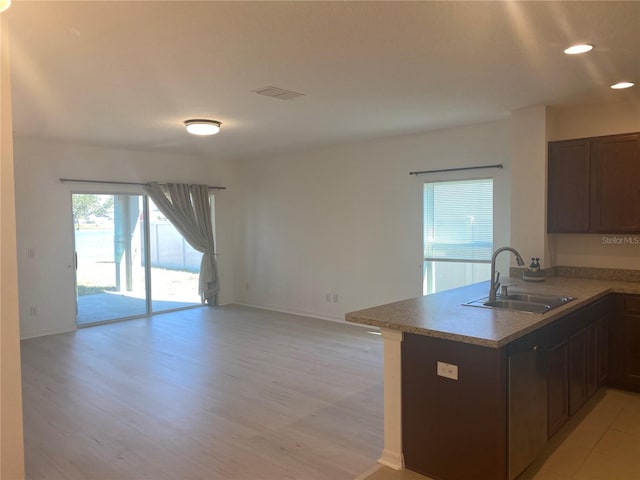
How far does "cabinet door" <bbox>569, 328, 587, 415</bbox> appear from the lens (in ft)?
10.2

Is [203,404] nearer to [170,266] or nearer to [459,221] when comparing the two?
[459,221]

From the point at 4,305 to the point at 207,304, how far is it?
582 cm

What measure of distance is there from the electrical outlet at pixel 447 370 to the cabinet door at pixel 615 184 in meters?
2.39

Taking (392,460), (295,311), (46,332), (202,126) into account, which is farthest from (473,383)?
(46,332)

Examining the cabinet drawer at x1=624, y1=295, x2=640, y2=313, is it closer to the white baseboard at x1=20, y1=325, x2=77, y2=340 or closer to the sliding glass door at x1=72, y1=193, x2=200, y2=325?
the sliding glass door at x1=72, y1=193, x2=200, y2=325

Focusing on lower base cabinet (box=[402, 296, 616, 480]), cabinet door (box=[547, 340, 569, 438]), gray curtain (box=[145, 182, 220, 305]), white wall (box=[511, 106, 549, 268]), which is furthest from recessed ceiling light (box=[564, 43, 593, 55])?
gray curtain (box=[145, 182, 220, 305])

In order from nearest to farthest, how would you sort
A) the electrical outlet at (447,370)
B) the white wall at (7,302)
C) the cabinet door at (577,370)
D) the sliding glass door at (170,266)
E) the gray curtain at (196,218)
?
the white wall at (7,302) → the electrical outlet at (447,370) → the cabinet door at (577,370) → the gray curtain at (196,218) → the sliding glass door at (170,266)

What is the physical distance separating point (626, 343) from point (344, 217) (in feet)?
11.9

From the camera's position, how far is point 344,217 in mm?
6438

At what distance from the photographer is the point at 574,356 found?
3125mm

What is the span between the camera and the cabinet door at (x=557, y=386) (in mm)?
2799

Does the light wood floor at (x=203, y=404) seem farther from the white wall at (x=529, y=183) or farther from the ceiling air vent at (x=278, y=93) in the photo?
the ceiling air vent at (x=278, y=93)

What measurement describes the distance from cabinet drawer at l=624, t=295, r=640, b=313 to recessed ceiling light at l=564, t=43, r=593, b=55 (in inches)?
77.9

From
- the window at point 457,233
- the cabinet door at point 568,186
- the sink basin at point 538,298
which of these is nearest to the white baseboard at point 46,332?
the window at point 457,233
